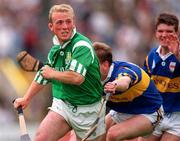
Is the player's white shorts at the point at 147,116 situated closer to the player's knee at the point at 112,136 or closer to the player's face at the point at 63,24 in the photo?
the player's knee at the point at 112,136

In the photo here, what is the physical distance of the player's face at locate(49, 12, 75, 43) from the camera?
424 inches

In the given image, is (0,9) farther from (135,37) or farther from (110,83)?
(110,83)

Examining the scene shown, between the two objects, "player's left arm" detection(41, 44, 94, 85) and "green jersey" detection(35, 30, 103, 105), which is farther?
"green jersey" detection(35, 30, 103, 105)

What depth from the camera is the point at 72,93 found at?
10.9m

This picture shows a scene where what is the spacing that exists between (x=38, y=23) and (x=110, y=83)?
840cm

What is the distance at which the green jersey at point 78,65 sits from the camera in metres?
10.7

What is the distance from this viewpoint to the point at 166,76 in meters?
11.6

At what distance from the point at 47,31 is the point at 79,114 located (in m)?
7.88

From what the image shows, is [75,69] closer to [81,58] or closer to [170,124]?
[81,58]

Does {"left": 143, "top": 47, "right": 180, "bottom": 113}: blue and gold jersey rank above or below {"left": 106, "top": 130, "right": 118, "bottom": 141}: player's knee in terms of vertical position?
above

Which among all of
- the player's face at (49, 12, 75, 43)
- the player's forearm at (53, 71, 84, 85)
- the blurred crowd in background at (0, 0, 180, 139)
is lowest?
the blurred crowd in background at (0, 0, 180, 139)

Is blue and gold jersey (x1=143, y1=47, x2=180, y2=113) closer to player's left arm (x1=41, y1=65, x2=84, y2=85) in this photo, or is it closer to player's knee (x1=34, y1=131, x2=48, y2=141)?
player's left arm (x1=41, y1=65, x2=84, y2=85)

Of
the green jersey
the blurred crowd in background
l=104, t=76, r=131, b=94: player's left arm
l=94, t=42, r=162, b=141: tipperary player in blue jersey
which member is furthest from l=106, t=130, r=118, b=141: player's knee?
the blurred crowd in background

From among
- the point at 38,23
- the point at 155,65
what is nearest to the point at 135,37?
the point at 38,23
